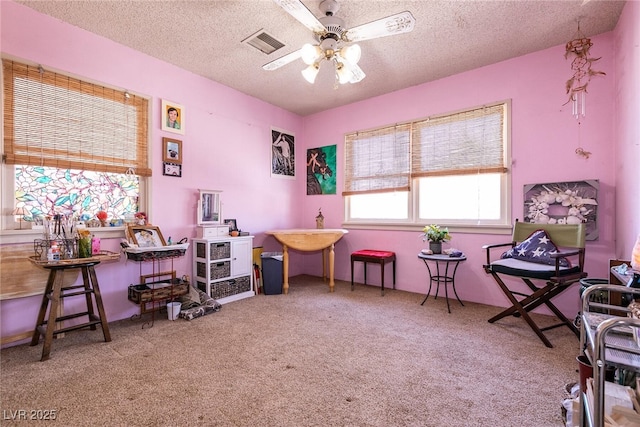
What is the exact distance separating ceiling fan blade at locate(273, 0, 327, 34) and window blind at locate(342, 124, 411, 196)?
202 centimetres

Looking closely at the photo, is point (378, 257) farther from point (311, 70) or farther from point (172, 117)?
point (172, 117)

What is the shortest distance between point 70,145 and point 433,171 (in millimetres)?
3697

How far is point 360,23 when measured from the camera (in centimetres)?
241

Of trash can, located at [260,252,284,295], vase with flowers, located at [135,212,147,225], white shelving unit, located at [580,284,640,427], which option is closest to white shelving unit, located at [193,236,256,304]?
trash can, located at [260,252,284,295]

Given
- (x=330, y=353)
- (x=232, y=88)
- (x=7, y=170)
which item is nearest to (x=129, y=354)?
(x=330, y=353)

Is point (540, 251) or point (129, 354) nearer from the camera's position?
point (129, 354)

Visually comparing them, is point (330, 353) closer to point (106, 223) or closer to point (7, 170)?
point (106, 223)

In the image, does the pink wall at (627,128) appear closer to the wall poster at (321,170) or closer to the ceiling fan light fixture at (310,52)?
the ceiling fan light fixture at (310,52)

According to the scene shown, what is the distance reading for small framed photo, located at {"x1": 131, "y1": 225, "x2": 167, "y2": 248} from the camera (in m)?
2.69

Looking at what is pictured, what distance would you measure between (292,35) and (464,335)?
2.98 meters

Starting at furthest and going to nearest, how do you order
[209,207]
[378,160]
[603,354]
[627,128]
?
[378,160]
[209,207]
[627,128]
[603,354]

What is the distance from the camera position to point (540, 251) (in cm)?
244

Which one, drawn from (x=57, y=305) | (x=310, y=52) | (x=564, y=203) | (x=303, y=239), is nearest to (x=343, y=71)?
(x=310, y=52)

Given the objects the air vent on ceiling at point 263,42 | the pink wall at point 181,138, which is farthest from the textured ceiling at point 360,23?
the pink wall at point 181,138
